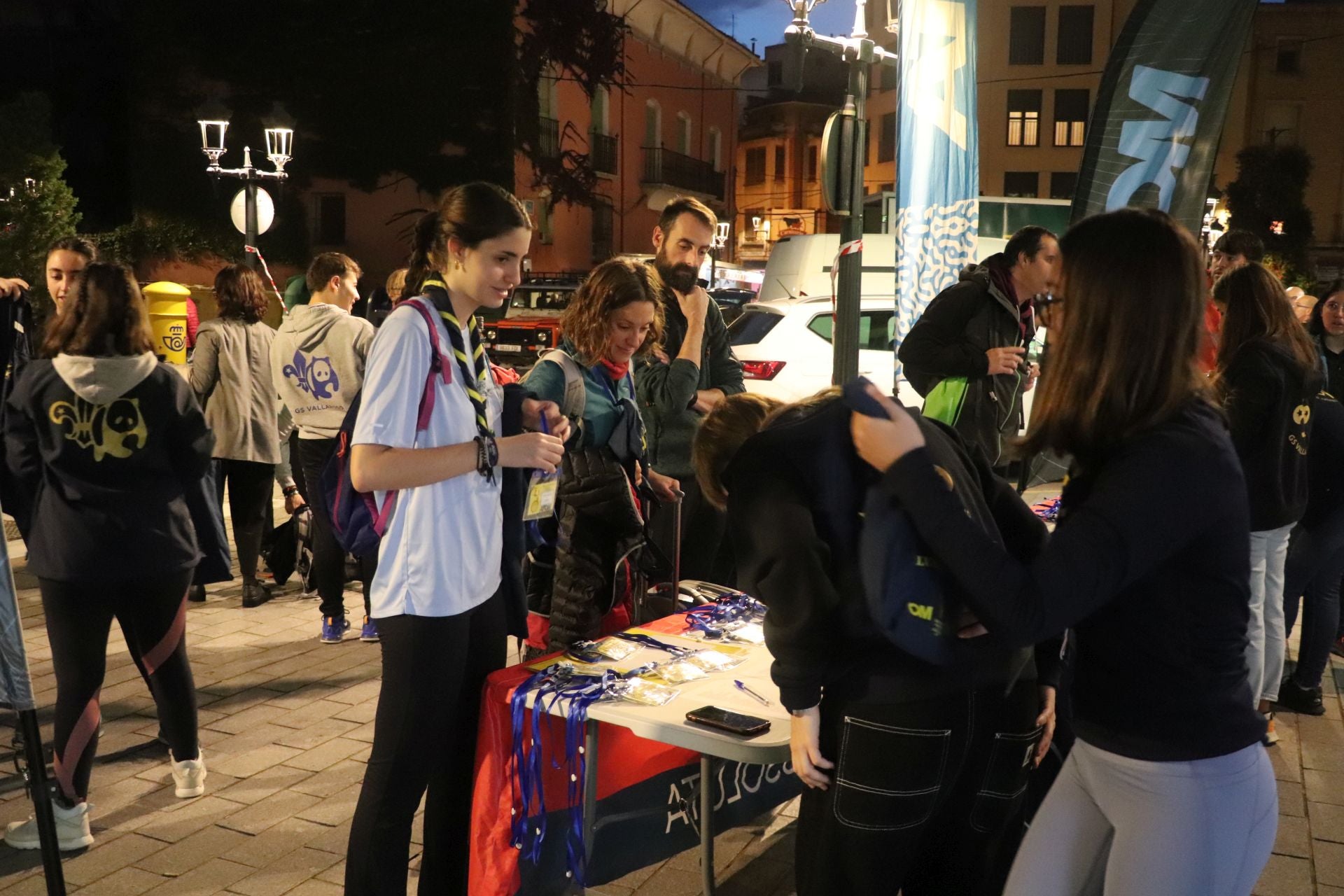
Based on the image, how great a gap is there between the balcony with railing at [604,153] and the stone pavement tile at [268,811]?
101 feet

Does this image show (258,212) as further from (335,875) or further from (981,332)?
(335,875)

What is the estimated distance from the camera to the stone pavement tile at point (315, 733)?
466 centimetres

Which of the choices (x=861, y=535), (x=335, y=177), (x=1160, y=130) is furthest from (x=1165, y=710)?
(x=335, y=177)

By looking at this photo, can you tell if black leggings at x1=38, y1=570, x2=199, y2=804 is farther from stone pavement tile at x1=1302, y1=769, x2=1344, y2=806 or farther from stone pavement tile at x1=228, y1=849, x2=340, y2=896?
stone pavement tile at x1=1302, y1=769, x2=1344, y2=806

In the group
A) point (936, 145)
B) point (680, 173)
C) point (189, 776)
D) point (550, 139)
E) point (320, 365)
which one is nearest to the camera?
point (189, 776)

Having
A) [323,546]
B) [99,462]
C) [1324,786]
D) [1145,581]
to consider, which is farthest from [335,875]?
[1324,786]

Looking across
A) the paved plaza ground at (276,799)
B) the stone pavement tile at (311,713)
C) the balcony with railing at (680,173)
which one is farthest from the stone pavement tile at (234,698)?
the balcony with railing at (680,173)

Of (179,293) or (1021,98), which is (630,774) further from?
(1021,98)

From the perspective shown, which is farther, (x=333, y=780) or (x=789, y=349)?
(x=789, y=349)

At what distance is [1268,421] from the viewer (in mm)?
4508

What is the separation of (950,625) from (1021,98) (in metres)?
53.1

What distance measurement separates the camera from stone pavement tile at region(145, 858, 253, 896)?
3.45 m

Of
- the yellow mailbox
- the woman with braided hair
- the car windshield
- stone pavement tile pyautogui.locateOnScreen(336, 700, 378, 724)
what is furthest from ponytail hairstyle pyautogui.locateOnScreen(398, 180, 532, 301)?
the car windshield

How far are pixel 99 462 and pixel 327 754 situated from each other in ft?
4.87
